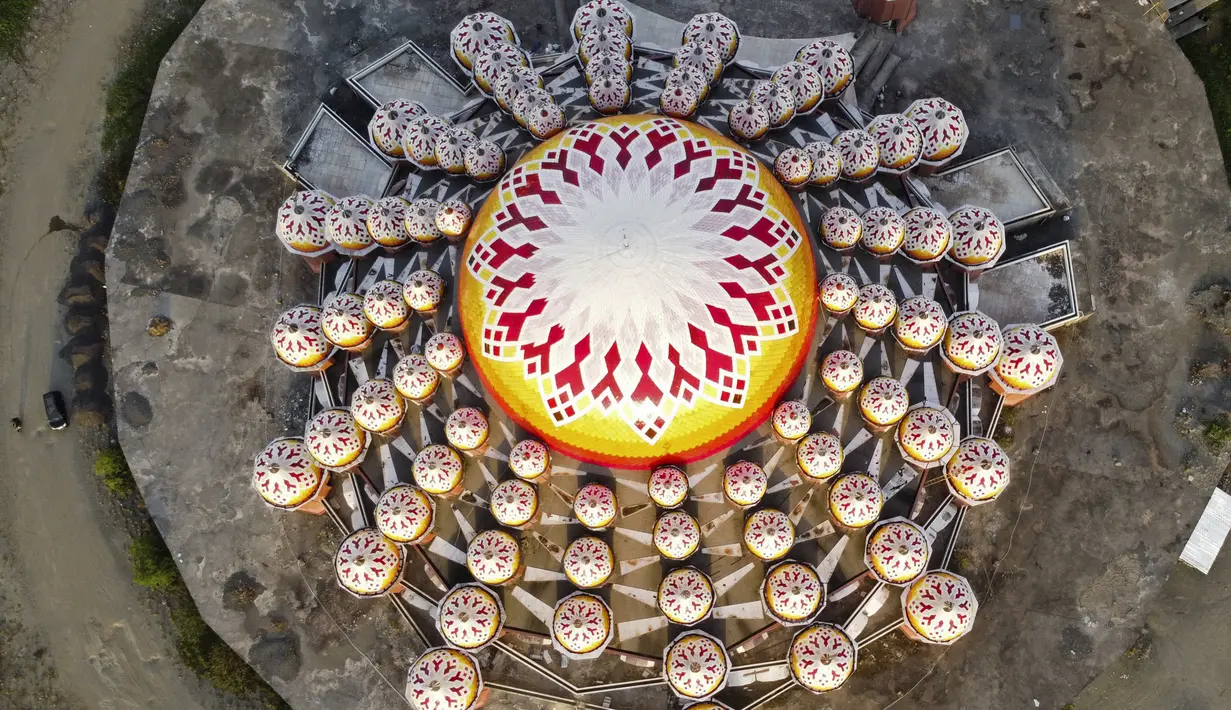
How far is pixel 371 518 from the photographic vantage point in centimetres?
2377

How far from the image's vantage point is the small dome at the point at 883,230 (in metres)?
22.7

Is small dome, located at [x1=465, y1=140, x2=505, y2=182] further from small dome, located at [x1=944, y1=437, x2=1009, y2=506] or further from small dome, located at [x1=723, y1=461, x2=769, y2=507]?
small dome, located at [x1=944, y1=437, x2=1009, y2=506]

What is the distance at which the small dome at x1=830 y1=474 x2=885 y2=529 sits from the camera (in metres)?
20.4

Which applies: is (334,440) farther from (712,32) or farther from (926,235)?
(926,235)

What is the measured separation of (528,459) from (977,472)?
1377 centimetres

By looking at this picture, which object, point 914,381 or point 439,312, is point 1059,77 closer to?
point 914,381

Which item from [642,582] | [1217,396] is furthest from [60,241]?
[1217,396]

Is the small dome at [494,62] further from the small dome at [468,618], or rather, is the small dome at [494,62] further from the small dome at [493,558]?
the small dome at [468,618]

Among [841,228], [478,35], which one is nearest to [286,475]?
[478,35]

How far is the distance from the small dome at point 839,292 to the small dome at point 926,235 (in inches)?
131

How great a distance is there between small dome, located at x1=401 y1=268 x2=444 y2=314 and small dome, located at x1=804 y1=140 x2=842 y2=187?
44.1 feet

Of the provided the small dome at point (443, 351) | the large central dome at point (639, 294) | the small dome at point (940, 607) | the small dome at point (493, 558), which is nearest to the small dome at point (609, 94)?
the large central dome at point (639, 294)

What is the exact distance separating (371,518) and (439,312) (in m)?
7.49

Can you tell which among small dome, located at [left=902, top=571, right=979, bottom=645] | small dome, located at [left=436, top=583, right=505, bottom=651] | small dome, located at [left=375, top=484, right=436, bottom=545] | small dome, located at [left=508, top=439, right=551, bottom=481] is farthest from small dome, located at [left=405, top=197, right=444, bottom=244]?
small dome, located at [left=902, top=571, right=979, bottom=645]
